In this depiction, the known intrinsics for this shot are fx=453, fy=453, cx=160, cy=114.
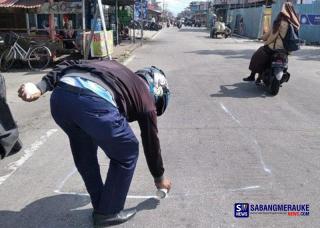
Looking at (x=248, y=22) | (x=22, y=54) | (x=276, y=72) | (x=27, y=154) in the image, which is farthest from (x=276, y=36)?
(x=248, y=22)

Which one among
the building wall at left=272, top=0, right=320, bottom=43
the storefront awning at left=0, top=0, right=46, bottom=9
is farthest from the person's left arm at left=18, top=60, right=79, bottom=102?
the building wall at left=272, top=0, right=320, bottom=43

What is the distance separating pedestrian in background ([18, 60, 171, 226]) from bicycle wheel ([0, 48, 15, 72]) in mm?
10852

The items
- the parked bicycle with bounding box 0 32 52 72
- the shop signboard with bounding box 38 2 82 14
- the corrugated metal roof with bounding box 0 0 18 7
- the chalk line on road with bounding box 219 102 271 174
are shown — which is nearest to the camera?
the chalk line on road with bounding box 219 102 271 174

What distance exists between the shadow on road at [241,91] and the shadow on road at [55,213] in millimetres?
5802

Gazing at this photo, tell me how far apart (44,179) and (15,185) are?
30cm

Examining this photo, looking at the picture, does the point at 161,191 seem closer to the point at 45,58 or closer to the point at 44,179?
the point at 44,179

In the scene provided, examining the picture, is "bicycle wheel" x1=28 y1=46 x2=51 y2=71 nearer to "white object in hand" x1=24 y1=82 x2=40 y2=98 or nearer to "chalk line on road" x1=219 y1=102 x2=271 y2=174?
"chalk line on road" x1=219 y1=102 x2=271 y2=174

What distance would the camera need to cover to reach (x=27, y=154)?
5676 millimetres

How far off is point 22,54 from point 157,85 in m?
10.9

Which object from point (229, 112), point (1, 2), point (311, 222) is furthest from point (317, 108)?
point (1, 2)

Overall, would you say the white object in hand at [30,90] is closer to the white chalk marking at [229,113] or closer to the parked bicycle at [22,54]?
the white chalk marking at [229,113]

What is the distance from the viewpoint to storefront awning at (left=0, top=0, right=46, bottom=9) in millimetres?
14828

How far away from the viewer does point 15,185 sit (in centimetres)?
461

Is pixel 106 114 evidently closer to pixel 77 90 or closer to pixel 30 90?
pixel 77 90
